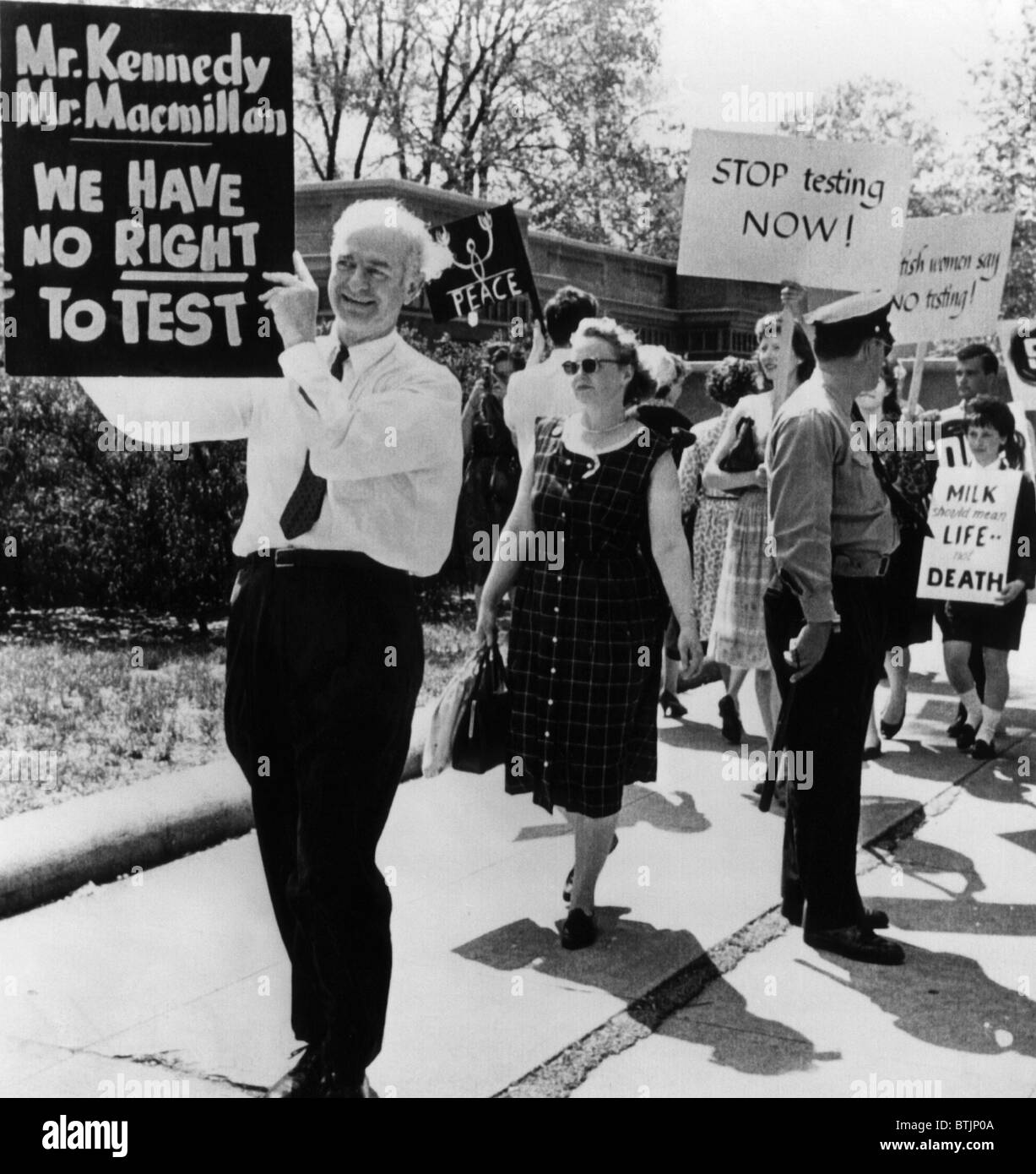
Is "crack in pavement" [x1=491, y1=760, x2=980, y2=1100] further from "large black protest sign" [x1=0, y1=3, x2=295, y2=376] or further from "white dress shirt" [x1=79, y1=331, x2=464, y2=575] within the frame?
"large black protest sign" [x1=0, y1=3, x2=295, y2=376]

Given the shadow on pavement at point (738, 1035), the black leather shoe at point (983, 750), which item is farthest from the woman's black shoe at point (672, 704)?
the shadow on pavement at point (738, 1035)

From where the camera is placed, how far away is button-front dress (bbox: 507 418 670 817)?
4598 mm

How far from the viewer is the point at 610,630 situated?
4625 millimetres

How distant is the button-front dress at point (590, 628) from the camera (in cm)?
460

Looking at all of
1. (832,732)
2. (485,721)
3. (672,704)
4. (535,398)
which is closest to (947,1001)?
(832,732)

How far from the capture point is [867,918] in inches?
183

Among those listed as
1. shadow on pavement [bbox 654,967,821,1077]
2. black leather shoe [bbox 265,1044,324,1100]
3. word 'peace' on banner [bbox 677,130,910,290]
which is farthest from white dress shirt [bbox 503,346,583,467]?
black leather shoe [bbox 265,1044,324,1100]

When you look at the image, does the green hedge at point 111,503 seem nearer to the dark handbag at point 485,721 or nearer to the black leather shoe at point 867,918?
the dark handbag at point 485,721

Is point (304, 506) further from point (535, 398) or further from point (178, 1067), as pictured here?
point (535, 398)

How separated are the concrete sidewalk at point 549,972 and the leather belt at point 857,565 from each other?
1154mm

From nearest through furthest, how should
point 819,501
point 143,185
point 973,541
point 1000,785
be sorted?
point 143,185, point 819,501, point 1000,785, point 973,541

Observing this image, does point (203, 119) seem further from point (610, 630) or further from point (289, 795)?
point (610, 630)

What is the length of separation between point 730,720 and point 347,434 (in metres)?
4.46

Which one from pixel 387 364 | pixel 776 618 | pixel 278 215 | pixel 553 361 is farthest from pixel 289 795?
pixel 553 361
